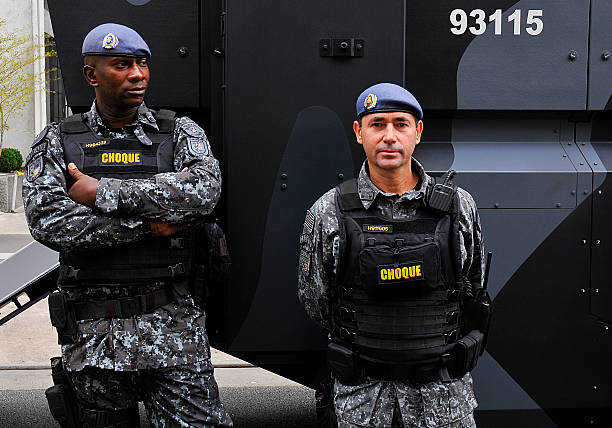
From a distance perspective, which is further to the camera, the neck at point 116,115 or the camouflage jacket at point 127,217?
the neck at point 116,115

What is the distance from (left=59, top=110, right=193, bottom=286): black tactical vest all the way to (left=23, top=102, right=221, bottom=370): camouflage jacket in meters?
0.04

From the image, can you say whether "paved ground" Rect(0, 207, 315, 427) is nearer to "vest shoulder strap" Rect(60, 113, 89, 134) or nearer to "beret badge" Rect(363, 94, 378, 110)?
"vest shoulder strap" Rect(60, 113, 89, 134)

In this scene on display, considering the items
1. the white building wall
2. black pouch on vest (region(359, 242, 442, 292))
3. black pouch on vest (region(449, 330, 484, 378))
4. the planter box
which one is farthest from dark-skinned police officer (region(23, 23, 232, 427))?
the white building wall

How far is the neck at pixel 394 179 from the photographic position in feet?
7.68

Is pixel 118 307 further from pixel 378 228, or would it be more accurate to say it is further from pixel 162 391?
pixel 378 228

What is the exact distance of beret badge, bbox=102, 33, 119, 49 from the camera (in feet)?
8.26

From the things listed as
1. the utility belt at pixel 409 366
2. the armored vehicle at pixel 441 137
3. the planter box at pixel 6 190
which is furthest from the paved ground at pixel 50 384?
the planter box at pixel 6 190

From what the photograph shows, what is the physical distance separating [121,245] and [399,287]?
38.0 inches

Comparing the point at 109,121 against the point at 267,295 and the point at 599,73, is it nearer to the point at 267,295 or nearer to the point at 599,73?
the point at 267,295

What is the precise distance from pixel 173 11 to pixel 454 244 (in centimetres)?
150

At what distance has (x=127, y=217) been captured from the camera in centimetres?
246

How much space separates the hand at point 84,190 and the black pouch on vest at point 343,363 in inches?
36.5

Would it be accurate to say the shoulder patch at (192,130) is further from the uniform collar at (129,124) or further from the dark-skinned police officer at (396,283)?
the dark-skinned police officer at (396,283)

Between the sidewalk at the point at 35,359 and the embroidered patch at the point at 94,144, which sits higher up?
the embroidered patch at the point at 94,144
